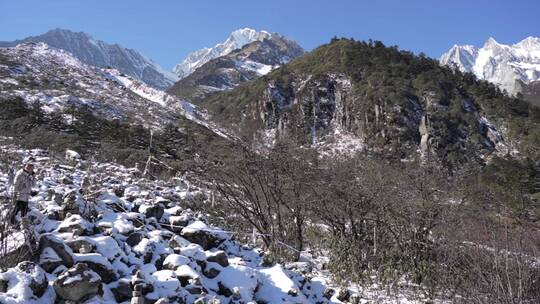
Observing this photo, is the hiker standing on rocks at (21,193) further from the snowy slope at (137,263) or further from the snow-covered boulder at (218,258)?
the snow-covered boulder at (218,258)

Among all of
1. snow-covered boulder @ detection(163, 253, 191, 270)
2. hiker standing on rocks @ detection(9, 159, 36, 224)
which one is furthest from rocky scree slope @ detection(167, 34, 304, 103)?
snow-covered boulder @ detection(163, 253, 191, 270)

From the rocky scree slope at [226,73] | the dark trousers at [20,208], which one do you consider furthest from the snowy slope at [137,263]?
the rocky scree slope at [226,73]

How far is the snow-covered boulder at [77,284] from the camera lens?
5.11 metres

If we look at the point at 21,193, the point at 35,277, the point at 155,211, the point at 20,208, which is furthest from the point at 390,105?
the point at 35,277

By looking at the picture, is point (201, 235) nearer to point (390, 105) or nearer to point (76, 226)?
point (76, 226)

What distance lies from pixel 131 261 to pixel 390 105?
43700mm

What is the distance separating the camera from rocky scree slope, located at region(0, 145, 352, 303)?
5195mm

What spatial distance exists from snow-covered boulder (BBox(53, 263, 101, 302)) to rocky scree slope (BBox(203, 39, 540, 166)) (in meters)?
29.6

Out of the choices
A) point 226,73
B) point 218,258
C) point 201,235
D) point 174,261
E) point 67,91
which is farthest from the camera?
point 226,73

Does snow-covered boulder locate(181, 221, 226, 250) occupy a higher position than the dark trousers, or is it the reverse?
the dark trousers

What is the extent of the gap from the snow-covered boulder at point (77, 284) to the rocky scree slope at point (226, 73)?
9811 centimetres

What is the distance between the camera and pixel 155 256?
670 centimetres

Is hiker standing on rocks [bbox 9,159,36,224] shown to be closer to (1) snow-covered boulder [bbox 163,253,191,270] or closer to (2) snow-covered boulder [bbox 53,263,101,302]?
(2) snow-covered boulder [bbox 53,263,101,302]

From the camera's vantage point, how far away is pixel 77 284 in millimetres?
5141
